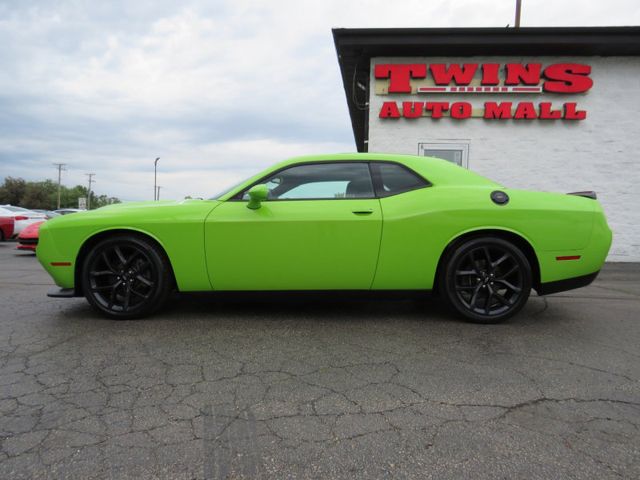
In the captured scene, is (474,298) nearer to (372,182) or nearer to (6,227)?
(372,182)

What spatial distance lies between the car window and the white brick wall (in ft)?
18.1

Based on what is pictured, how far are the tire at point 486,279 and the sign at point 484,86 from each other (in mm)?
6154

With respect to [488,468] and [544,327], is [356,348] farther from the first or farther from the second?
[544,327]

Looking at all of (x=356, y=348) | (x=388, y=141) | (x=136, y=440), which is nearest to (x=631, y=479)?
(x=356, y=348)

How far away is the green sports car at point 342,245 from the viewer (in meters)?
3.29

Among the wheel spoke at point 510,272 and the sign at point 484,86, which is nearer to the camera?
the wheel spoke at point 510,272

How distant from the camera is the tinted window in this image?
3.46 meters

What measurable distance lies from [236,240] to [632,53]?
9.79m

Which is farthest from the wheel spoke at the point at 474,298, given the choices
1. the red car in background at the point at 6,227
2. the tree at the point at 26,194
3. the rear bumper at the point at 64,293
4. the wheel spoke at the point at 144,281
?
the tree at the point at 26,194

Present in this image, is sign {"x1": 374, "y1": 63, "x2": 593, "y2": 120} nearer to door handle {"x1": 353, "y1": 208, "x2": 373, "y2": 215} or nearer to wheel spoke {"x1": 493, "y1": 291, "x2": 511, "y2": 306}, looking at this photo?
door handle {"x1": 353, "y1": 208, "x2": 373, "y2": 215}

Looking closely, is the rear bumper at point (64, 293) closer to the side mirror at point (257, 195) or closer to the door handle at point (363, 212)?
the side mirror at point (257, 195)

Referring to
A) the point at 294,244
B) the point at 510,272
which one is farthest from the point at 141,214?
the point at 510,272

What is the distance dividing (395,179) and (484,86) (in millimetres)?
6618

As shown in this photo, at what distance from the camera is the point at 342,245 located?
3.29 m
